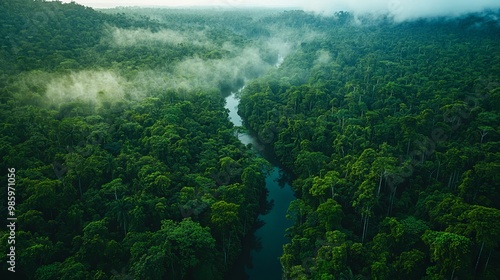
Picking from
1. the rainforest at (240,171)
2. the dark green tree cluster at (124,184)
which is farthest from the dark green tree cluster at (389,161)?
the dark green tree cluster at (124,184)

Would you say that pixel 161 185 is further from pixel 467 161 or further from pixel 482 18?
pixel 482 18

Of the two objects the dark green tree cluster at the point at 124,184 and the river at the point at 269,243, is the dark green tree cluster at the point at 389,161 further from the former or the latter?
the dark green tree cluster at the point at 124,184

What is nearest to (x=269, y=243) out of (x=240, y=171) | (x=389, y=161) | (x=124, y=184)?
(x=240, y=171)

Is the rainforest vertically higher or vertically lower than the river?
higher

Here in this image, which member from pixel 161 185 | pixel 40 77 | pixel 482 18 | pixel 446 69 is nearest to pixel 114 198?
pixel 161 185

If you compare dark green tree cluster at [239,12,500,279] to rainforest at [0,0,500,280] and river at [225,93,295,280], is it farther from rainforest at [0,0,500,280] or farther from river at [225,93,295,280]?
river at [225,93,295,280]

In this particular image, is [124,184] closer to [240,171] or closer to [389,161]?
[240,171]

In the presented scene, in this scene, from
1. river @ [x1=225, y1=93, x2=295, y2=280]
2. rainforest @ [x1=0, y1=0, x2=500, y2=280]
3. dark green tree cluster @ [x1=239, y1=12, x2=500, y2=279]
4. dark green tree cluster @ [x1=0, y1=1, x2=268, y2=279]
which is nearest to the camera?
dark green tree cluster @ [x1=239, y1=12, x2=500, y2=279]

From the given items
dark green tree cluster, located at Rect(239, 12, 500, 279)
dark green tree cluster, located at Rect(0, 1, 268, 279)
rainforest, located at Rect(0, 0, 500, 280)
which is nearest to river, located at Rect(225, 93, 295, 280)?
rainforest, located at Rect(0, 0, 500, 280)
